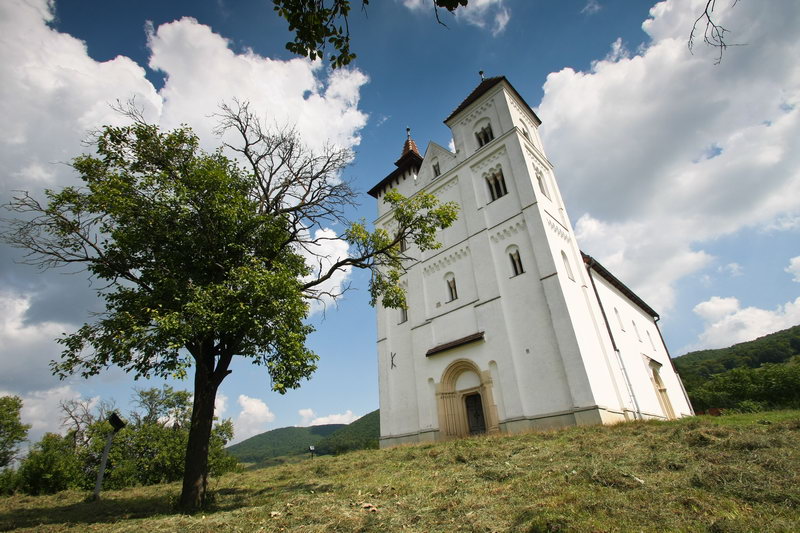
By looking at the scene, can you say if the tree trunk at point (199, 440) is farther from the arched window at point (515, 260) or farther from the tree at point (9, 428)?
the tree at point (9, 428)

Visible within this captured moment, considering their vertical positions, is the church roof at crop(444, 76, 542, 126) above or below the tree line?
above

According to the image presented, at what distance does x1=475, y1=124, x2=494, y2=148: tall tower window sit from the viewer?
23.6 meters

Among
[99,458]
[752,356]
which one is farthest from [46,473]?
[752,356]

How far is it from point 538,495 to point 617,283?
24281 millimetres

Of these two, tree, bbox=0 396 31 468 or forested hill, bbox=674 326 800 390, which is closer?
tree, bbox=0 396 31 468

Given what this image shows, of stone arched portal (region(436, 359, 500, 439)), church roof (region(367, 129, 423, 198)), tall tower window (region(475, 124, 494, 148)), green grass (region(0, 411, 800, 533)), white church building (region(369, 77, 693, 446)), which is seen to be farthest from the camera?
church roof (region(367, 129, 423, 198))

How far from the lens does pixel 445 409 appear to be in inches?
753

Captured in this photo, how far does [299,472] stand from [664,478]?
11003mm

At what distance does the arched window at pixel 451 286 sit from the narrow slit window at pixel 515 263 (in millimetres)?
3554

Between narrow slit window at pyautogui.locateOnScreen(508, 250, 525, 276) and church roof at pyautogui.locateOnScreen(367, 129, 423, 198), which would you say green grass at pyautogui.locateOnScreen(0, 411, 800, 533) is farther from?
church roof at pyautogui.locateOnScreen(367, 129, 423, 198)

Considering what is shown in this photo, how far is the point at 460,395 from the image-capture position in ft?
63.5

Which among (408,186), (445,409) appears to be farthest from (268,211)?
(408,186)

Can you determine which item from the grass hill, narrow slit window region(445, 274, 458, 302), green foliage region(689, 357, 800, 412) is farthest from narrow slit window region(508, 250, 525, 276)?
the grass hill

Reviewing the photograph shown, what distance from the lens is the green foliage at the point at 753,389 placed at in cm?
3711
